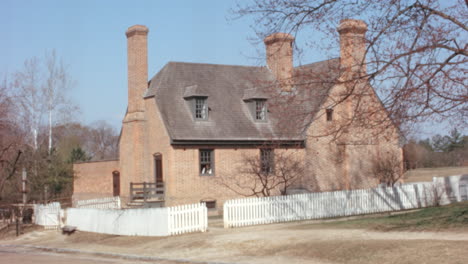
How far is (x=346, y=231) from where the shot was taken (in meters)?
19.5

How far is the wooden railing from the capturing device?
30648 millimetres

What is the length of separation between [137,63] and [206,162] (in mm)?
6410

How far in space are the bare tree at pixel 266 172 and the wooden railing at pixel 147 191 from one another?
325cm

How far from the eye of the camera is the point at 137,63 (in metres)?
33.0

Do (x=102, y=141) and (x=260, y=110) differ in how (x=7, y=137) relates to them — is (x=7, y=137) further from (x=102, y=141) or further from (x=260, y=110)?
(x=102, y=141)

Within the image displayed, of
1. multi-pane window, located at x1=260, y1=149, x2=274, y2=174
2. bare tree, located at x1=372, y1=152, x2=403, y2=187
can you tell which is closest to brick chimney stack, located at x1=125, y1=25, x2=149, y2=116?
multi-pane window, located at x1=260, y1=149, x2=274, y2=174

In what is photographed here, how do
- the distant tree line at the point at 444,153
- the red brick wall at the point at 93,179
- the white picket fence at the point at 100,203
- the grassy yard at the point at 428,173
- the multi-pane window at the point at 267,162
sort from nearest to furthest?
the multi-pane window at the point at 267,162 < the white picket fence at the point at 100,203 < the red brick wall at the point at 93,179 < the grassy yard at the point at 428,173 < the distant tree line at the point at 444,153

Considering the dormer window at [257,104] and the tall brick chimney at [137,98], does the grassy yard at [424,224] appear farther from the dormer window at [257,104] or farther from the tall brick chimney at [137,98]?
the tall brick chimney at [137,98]

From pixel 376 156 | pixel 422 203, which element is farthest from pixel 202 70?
pixel 422 203

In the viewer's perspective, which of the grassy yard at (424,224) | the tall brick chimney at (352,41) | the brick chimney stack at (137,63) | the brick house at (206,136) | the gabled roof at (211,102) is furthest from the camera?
the brick chimney stack at (137,63)

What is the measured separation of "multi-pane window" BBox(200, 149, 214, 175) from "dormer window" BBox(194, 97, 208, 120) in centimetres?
178

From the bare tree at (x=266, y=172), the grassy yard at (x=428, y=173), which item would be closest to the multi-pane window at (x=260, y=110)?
the bare tree at (x=266, y=172)

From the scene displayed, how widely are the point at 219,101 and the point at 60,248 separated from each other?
45.3ft

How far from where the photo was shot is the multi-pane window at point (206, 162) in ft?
106
